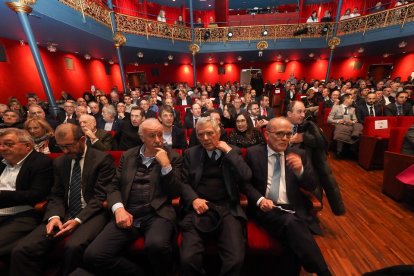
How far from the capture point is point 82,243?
4.76 feet

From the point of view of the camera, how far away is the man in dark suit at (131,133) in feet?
9.68

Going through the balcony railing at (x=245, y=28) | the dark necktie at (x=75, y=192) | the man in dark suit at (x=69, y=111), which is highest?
the balcony railing at (x=245, y=28)

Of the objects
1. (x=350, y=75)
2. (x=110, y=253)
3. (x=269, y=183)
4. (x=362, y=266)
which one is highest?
(x=350, y=75)

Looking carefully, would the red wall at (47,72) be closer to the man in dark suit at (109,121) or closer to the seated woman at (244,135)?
the man in dark suit at (109,121)

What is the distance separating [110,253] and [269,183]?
142 cm

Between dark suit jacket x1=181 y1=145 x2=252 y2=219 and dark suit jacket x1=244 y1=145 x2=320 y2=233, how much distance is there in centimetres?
12

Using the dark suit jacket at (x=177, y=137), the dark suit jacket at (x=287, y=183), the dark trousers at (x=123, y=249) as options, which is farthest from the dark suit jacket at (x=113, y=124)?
the dark suit jacket at (x=287, y=183)

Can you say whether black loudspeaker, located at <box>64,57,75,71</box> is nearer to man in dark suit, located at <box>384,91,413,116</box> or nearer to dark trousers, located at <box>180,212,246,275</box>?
dark trousers, located at <box>180,212,246,275</box>

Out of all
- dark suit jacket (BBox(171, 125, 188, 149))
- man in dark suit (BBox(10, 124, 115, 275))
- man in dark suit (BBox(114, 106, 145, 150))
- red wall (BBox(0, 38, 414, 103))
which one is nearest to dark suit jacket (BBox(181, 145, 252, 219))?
man in dark suit (BBox(10, 124, 115, 275))

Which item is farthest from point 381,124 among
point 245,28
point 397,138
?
point 245,28

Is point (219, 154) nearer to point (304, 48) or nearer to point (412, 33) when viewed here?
point (412, 33)

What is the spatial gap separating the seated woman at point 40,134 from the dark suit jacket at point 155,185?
153 cm

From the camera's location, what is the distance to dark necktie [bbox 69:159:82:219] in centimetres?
172

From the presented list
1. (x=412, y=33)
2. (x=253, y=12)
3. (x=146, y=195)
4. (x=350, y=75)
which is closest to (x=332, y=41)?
(x=412, y=33)
